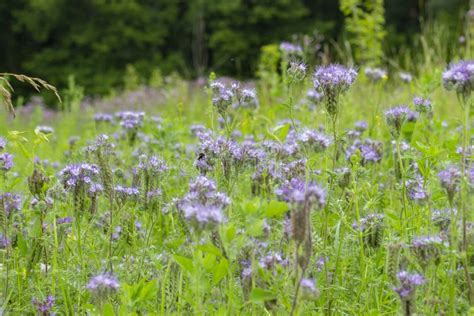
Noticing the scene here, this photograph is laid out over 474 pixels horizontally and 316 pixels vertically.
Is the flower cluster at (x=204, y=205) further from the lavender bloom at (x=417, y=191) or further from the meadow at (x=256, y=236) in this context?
the lavender bloom at (x=417, y=191)

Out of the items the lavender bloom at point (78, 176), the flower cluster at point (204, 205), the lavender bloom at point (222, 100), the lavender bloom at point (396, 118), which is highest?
the lavender bloom at point (222, 100)

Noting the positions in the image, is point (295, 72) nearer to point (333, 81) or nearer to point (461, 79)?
point (333, 81)

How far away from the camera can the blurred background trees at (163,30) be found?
2336 centimetres

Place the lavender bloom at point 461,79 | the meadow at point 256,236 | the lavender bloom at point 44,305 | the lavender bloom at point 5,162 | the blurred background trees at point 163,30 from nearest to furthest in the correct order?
the meadow at point 256,236, the lavender bloom at point 461,79, the lavender bloom at point 44,305, the lavender bloom at point 5,162, the blurred background trees at point 163,30

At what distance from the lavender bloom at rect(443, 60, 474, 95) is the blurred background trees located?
20212 millimetres

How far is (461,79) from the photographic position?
78.9 inches

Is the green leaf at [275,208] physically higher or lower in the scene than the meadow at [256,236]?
higher

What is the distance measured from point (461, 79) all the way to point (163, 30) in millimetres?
23378

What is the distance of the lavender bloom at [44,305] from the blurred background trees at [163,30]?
789 inches

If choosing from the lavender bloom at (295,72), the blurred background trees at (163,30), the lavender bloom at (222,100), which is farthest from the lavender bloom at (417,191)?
the blurred background trees at (163,30)

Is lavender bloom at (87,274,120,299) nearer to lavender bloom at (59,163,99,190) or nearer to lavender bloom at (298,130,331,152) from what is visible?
lavender bloom at (59,163,99,190)

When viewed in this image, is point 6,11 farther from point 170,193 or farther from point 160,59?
point 170,193

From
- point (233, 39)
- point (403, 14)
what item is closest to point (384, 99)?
point (233, 39)

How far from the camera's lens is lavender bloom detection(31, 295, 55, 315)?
2164mm
